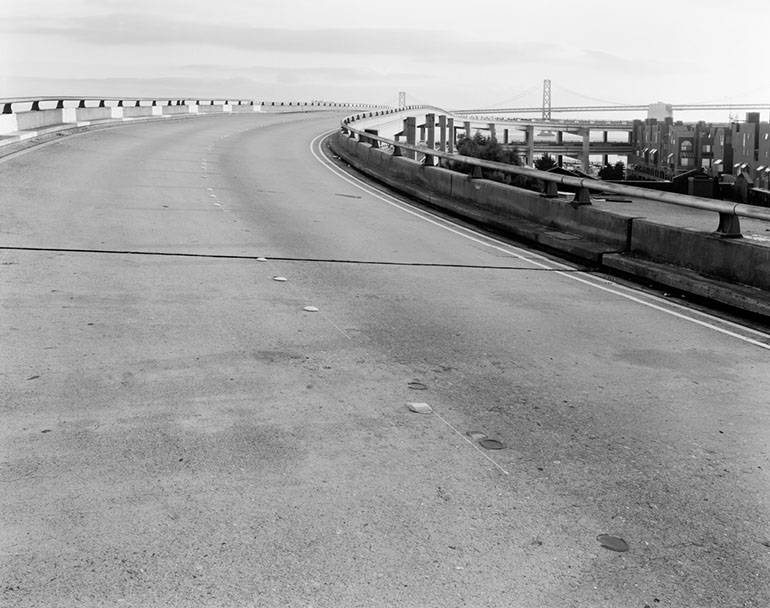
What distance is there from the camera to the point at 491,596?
3814mm

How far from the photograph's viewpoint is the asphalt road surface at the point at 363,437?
157 inches

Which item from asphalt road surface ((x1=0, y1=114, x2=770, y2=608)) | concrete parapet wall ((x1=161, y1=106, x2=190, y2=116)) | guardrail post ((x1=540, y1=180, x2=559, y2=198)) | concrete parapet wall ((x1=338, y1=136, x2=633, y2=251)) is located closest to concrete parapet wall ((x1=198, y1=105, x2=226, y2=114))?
concrete parapet wall ((x1=161, y1=106, x2=190, y2=116))

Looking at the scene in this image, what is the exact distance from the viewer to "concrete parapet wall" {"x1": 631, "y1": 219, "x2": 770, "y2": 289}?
33.1 ft

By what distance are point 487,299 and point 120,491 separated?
19.6 ft

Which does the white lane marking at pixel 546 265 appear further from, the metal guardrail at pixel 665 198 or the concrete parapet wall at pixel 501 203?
the metal guardrail at pixel 665 198

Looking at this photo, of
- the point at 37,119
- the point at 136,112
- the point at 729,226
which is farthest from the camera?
the point at 136,112

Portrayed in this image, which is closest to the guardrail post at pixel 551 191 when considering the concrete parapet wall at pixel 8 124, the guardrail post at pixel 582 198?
the guardrail post at pixel 582 198

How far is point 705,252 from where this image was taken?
10.9 m

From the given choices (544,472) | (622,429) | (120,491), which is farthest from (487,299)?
(120,491)

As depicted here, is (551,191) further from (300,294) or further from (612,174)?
(612,174)

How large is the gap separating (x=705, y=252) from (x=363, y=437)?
6.89 meters

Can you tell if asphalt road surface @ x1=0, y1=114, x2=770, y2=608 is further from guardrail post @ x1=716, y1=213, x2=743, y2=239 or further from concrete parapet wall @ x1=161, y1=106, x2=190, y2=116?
concrete parapet wall @ x1=161, y1=106, x2=190, y2=116

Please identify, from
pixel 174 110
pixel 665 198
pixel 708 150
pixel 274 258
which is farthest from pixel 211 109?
pixel 708 150

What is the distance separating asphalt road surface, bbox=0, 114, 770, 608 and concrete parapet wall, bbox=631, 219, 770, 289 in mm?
848
